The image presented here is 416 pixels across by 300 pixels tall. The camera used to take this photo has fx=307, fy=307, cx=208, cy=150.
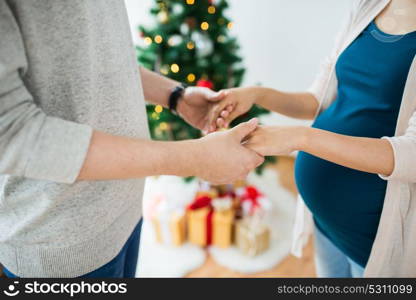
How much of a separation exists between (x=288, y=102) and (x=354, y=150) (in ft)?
1.30

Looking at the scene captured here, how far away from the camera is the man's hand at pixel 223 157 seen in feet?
2.22

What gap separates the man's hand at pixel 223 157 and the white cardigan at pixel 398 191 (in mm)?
339

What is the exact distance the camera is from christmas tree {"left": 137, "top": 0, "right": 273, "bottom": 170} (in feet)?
5.46

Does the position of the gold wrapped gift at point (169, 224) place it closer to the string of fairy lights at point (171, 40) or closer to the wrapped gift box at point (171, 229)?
the wrapped gift box at point (171, 229)

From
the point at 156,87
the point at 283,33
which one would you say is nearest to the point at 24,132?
the point at 156,87

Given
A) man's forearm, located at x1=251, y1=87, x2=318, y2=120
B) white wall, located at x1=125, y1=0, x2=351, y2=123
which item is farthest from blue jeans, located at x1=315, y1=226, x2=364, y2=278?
white wall, located at x1=125, y1=0, x2=351, y2=123

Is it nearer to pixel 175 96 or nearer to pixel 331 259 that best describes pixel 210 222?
pixel 331 259

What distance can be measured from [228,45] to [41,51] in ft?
4.51

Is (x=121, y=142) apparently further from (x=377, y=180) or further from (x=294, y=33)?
(x=294, y=33)

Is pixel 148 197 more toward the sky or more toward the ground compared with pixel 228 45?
more toward the ground

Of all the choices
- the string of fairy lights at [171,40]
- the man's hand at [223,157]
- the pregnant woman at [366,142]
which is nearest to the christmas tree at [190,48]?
the string of fairy lights at [171,40]

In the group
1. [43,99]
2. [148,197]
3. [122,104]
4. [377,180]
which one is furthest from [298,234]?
[148,197]

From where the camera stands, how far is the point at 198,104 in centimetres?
105

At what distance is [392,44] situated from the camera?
0.83m
